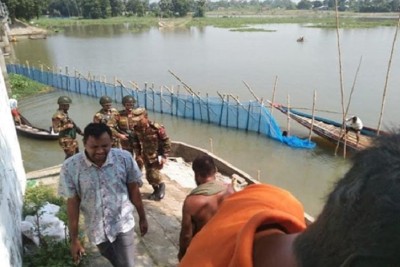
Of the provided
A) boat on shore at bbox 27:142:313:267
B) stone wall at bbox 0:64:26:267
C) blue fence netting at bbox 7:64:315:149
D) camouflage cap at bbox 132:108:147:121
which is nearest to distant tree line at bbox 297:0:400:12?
blue fence netting at bbox 7:64:315:149

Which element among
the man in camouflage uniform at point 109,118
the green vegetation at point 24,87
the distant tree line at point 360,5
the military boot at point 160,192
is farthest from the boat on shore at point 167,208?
the distant tree line at point 360,5

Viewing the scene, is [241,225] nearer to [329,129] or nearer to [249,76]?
[329,129]

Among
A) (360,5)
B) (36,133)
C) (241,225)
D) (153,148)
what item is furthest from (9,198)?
(360,5)

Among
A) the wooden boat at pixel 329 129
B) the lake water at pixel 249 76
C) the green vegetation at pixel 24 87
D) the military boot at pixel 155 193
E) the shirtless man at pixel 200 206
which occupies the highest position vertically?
the shirtless man at pixel 200 206

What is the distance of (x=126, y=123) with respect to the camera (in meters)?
6.79

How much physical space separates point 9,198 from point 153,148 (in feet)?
8.13

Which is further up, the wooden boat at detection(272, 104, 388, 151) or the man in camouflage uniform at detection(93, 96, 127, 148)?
the man in camouflage uniform at detection(93, 96, 127, 148)

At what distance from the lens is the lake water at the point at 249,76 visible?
12109mm

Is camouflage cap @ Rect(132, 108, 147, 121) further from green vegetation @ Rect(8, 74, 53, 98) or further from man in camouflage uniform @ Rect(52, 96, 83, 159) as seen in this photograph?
green vegetation @ Rect(8, 74, 53, 98)

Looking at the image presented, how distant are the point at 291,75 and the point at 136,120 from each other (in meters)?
20.8

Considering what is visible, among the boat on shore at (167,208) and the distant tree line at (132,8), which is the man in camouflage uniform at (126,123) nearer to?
the boat on shore at (167,208)

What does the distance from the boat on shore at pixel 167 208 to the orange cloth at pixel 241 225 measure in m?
2.22

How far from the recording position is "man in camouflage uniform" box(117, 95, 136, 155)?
662cm

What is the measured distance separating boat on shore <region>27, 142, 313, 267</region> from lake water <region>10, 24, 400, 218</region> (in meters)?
2.02
